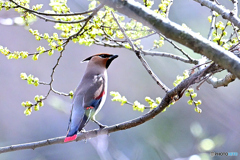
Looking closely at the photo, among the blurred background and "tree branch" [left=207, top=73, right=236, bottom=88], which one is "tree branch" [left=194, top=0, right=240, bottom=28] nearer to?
"tree branch" [left=207, top=73, right=236, bottom=88]

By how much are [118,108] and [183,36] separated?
3.40 m

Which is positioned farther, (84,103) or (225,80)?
(84,103)

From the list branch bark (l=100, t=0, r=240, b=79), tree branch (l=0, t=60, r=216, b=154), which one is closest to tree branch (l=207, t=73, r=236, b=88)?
tree branch (l=0, t=60, r=216, b=154)

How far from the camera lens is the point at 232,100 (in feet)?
11.6

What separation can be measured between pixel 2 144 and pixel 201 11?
2.77 meters

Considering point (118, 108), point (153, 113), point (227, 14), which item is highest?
point (227, 14)

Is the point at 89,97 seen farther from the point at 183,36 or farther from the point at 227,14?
the point at 183,36

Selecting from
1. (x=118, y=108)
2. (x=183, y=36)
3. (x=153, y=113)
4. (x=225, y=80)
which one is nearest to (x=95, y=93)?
(x=153, y=113)

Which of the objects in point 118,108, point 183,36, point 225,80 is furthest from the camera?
point 118,108

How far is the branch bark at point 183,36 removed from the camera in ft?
2.96

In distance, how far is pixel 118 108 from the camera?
170 inches

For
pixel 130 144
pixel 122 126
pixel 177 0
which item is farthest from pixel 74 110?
pixel 177 0

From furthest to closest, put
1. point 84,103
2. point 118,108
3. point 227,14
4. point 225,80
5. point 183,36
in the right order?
point 118,108
point 84,103
point 225,80
point 227,14
point 183,36

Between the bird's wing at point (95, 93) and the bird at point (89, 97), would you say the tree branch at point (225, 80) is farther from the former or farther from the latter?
the bird's wing at point (95, 93)
